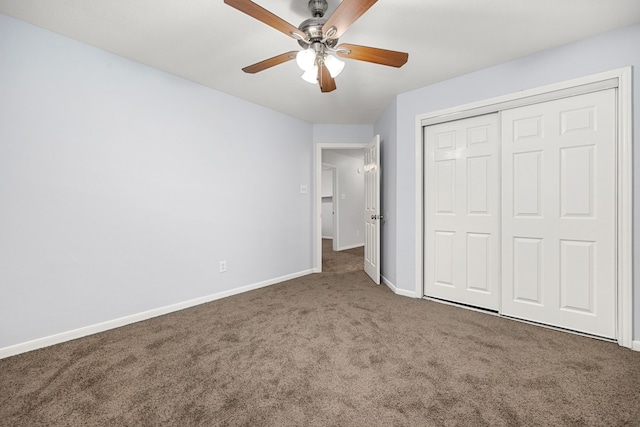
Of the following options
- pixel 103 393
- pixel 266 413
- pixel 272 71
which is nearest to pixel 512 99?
pixel 272 71

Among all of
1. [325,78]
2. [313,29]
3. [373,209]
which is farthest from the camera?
[373,209]

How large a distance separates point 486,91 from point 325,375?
2.87 metres

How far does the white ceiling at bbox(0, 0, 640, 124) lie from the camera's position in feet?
6.00

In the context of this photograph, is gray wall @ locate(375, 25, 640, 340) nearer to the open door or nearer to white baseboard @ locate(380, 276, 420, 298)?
white baseboard @ locate(380, 276, 420, 298)

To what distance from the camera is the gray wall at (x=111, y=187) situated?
1.99 meters

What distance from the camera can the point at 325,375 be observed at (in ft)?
5.59

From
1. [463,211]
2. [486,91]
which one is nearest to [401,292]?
[463,211]

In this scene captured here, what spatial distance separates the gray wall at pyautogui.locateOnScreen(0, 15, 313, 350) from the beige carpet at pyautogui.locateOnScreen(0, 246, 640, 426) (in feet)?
1.30

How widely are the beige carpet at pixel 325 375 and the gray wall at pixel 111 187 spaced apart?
1.30 feet

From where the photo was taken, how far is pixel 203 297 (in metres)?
3.06

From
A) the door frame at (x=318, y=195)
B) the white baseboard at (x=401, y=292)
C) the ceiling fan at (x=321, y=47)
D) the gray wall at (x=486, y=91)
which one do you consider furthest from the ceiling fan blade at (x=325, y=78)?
the white baseboard at (x=401, y=292)

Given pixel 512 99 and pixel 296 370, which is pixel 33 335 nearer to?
pixel 296 370

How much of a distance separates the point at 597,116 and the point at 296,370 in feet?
9.69

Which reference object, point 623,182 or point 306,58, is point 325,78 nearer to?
point 306,58
